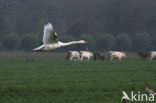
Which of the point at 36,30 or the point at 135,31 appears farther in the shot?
the point at 36,30

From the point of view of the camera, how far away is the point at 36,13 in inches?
3597

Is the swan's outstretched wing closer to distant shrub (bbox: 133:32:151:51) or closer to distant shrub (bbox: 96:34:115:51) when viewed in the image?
distant shrub (bbox: 96:34:115:51)

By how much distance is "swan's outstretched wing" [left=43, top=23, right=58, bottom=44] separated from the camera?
19384 mm

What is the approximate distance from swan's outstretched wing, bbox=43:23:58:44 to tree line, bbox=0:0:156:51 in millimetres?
41997

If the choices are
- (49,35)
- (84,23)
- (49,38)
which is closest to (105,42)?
(84,23)

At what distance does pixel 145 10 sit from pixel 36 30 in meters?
19.1

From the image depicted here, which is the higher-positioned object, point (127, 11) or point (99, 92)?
point (127, 11)

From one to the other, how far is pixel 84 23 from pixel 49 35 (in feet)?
A: 197

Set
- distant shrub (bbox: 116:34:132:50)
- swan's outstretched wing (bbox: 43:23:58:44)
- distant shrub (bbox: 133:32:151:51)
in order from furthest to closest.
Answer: distant shrub (bbox: 116:34:132:50) < distant shrub (bbox: 133:32:151:51) < swan's outstretched wing (bbox: 43:23:58:44)

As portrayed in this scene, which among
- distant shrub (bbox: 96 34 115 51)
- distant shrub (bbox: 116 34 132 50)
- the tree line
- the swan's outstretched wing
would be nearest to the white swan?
the swan's outstretched wing

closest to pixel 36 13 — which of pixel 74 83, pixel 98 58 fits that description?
pixel 98 58

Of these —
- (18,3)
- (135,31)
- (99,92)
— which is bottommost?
(99,92)

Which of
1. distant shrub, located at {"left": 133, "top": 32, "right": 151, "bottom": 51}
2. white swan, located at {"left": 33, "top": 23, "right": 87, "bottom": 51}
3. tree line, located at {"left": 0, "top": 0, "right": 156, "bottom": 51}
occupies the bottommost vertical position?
white swan, located at {"left": 33, "top": 23, "right": 87, "bottom": 51}

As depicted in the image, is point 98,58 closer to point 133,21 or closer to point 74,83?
point 74,83
